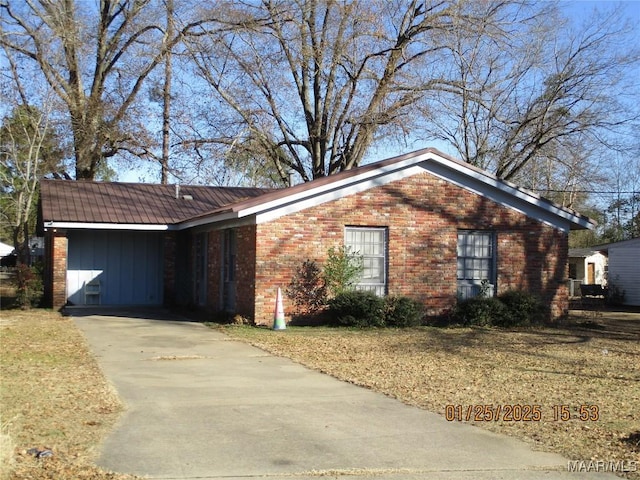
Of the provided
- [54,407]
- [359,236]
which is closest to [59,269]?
[359,236]

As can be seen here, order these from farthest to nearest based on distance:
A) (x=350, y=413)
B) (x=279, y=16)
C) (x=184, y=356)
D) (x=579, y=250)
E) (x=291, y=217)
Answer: (x=579, y=250) → (x=279, y=16) → (x=291, y=217) → (x=184, y=356) → (x=350, y=413)

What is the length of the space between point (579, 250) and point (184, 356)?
120 ft

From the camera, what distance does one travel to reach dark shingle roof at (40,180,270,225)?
20.8 m

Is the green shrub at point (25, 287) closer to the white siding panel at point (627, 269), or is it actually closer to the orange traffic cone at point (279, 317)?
the orange traffic cone at point (279, 317)

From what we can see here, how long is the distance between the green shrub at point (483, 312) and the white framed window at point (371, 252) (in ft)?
7.01

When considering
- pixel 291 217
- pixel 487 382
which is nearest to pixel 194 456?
pixel 487 382

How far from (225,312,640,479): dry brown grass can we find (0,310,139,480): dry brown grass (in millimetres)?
3361

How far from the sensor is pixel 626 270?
29891 millimetres

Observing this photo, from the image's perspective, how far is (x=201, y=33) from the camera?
2870 centimetres

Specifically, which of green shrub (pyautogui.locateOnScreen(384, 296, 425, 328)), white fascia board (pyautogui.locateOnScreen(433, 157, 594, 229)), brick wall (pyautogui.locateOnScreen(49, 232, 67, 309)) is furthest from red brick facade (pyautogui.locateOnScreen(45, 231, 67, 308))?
white fascia board (pyautogui.locateOnScreen(433, 157, 594, 229))

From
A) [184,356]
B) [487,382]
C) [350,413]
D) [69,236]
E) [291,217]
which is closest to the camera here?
[350,413]

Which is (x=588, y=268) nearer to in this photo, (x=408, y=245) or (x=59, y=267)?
(x=408, y=245)

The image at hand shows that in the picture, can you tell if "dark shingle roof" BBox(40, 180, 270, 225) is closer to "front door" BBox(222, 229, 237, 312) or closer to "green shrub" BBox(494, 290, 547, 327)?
"front door" BBox(222, 229, 237, 312)

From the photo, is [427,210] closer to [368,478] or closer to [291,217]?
[291,217]
